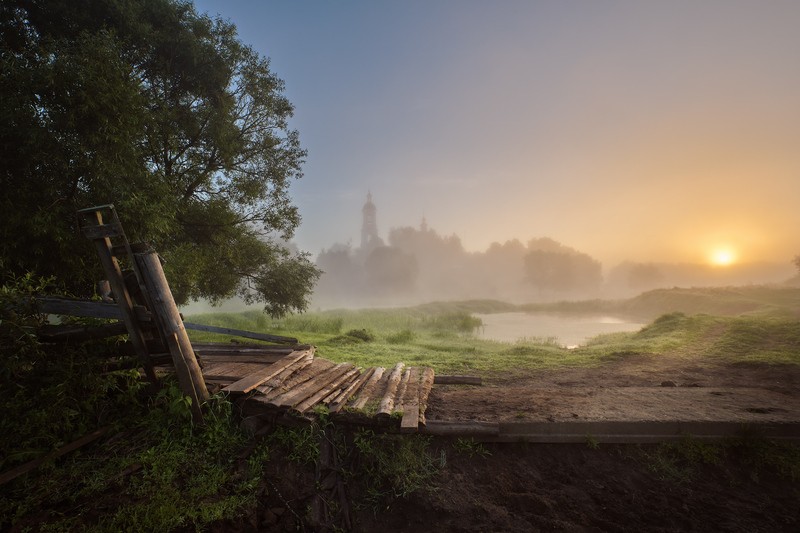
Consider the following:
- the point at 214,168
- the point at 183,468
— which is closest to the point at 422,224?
the point at 214,168

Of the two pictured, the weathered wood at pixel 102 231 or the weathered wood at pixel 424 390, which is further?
the weathered wood at pixel 424 390

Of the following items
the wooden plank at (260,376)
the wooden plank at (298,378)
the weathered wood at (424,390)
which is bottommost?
the weathered wood at (424,390)

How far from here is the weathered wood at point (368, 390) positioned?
238 inches

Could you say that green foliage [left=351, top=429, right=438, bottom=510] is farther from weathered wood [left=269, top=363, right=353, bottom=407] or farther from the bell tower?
the bell tower

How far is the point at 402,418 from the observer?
18.4 feet

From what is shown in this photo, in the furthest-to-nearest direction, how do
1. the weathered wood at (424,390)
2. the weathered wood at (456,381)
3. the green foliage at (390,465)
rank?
1. the weathered wood at (456,381)
2. the weathered wood at (424,390)
3. the green foliage at (390,465)

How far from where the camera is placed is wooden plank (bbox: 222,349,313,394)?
18.6 ft

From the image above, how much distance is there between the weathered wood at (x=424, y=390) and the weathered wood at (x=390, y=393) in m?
0.52

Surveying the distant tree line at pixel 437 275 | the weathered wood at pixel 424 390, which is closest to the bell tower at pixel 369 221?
the distant tree line at pixel 437 275

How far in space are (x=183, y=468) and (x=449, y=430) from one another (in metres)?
4.02

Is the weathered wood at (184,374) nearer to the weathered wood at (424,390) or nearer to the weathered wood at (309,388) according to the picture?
the weathered wood at (309,388)

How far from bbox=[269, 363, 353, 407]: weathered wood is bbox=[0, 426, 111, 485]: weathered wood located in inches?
100

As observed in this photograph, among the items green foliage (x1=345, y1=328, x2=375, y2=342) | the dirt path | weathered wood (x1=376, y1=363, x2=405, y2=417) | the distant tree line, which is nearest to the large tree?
green foliage (x1=345, y1=328, x2=375, y2=342)

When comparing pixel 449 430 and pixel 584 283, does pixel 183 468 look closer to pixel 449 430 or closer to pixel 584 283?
pixel 449 430
